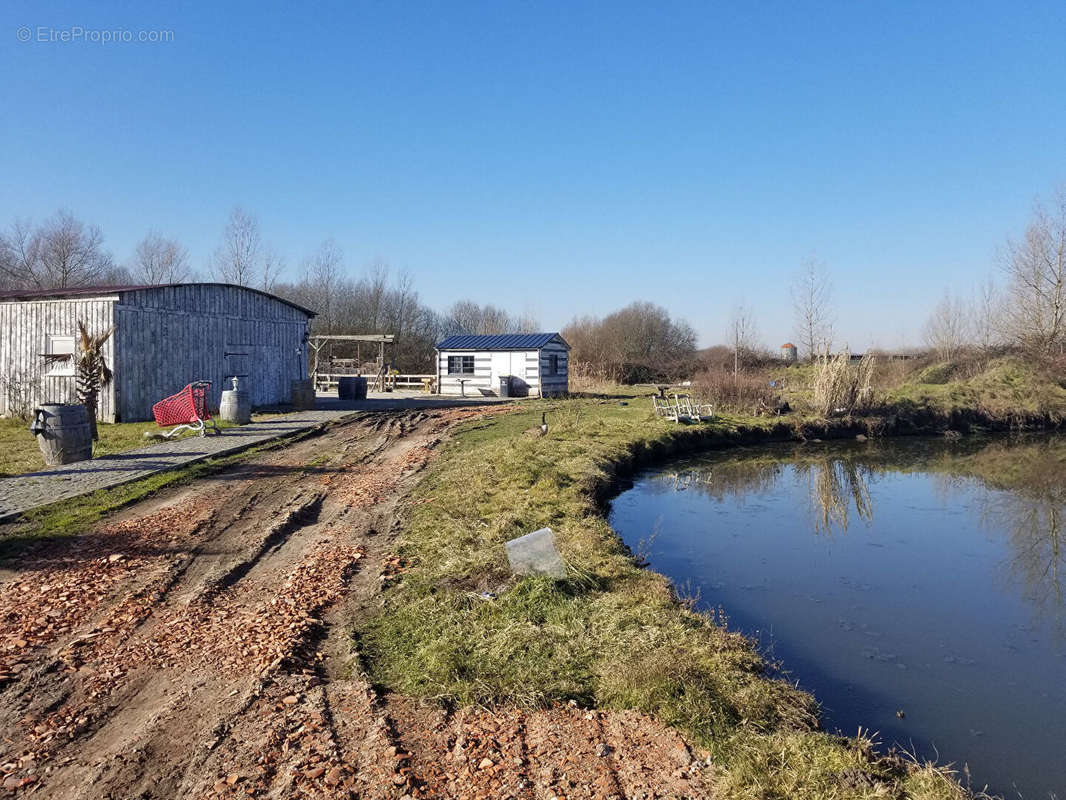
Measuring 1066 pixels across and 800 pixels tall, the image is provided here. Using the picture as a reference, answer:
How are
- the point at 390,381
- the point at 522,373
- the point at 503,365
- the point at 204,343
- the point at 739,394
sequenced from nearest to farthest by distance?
the point at 204,343
the point at 739,394
the point at 522,373
the point at 503,365
the point at 390,381

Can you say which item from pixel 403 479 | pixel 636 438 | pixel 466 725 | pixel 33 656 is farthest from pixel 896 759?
pixel 636 438

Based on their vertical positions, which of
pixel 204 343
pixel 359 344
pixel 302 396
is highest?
pixel 359 344

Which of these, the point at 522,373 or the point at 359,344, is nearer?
the point at 522,373

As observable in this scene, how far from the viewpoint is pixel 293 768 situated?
3555 millimetres

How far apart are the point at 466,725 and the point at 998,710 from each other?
4.22 metres

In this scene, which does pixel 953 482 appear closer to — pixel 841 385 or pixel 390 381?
pixel 841 385

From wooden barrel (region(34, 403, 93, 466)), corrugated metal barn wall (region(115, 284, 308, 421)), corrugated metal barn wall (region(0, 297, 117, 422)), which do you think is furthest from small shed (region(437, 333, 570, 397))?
wooden barrel (region(34, 403, 93, 466))

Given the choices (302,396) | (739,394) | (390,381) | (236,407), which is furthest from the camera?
(390,381)

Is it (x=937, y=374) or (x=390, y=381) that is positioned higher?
(x=937, y=374)

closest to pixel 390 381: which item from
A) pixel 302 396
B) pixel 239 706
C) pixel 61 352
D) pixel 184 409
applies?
pixel 302 396

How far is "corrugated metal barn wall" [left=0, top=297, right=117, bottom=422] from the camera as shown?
18391 millimetres

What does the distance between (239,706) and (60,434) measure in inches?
384

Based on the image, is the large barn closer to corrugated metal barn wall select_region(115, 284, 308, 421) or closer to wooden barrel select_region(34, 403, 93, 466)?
corrugated metal barn wall select_region(115, 284, 308, 421)

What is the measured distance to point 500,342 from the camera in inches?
1250
